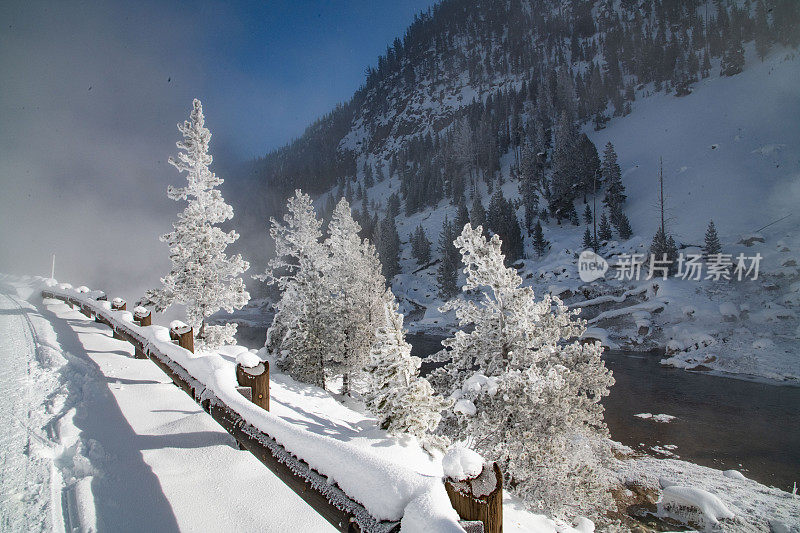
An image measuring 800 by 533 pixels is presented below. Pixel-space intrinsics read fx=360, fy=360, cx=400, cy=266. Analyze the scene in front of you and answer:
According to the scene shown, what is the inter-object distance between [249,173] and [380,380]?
7974 inches

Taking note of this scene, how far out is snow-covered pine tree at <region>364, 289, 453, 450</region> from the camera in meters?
10.7

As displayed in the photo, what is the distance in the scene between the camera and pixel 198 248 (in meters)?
15.1

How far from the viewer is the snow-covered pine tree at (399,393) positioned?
10680mm

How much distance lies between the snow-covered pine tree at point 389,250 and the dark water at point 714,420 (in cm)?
4698

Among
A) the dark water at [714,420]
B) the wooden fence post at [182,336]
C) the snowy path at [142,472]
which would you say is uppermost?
the wooden fence post at [182,336]

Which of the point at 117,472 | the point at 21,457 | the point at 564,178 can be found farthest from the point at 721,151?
the point at 21,457

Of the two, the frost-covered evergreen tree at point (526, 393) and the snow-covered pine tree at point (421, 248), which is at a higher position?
the snow-covered pine tree at point (421, 248)

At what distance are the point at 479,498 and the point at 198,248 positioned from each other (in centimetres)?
1605

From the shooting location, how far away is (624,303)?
43.5 meters

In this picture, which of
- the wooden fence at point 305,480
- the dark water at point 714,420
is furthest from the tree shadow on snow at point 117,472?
the dark water at point 714,420

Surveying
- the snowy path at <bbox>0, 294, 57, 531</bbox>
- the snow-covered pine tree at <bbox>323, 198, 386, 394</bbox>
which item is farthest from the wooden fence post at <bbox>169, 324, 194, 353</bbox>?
the snow-covered pine tree at <bbox>323, 198, 386, 394</bbox>

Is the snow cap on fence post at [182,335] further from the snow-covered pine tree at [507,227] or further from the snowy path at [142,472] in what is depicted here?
the snow-covered pine tree at [507,227]

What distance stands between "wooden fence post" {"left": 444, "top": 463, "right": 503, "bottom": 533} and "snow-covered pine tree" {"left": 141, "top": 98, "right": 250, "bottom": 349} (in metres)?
14.9

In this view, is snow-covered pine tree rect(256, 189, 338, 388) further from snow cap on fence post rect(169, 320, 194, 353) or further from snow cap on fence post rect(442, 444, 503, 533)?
snow cap on fence post rect(442, 444, 503, 533)
